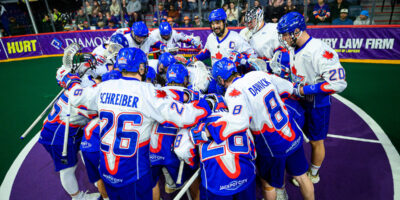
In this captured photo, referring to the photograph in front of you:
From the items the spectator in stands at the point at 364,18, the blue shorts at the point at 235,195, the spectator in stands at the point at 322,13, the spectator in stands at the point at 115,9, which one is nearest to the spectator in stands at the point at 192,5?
the spectator in stands at the point at 115,9

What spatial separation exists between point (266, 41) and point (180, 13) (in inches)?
357

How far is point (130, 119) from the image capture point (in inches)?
93.7

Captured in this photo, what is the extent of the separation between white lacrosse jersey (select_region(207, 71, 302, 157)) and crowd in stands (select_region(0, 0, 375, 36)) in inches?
339

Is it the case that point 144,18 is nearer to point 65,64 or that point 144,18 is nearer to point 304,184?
point 65,64

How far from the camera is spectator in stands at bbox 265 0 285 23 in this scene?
10.3 metres

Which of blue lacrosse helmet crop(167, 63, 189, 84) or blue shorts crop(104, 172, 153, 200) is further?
blue lacrosse helmet crop(167, 63, 189, 84)

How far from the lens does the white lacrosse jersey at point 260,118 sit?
238cm

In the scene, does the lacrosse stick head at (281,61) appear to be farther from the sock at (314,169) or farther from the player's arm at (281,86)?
the sock at (314,169)

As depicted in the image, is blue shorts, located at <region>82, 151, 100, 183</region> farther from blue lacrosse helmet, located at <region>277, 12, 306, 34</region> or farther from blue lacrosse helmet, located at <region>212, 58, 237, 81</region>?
blue lacrosse helmet, located at <region>277, 12, 306, 34</region>

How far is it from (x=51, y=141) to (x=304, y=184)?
3393 millimetres

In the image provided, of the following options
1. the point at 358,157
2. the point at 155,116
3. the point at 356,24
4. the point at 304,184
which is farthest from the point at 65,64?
the point at 356,24

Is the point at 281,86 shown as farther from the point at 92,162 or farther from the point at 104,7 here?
the point at 104,7

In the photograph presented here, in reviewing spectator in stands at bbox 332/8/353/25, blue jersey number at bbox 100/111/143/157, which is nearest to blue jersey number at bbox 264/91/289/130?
blue jersey number at bbox 100/111/143/157

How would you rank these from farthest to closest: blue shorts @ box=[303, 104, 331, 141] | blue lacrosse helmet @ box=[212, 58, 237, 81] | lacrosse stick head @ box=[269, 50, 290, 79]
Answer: lacrosse stick head @ box=[269, 50, 290, 79]
blue shorts @ box=[303, 104, 331, 141]
blue lacrosse helmet @ box=[212, 58, 237, 81]
